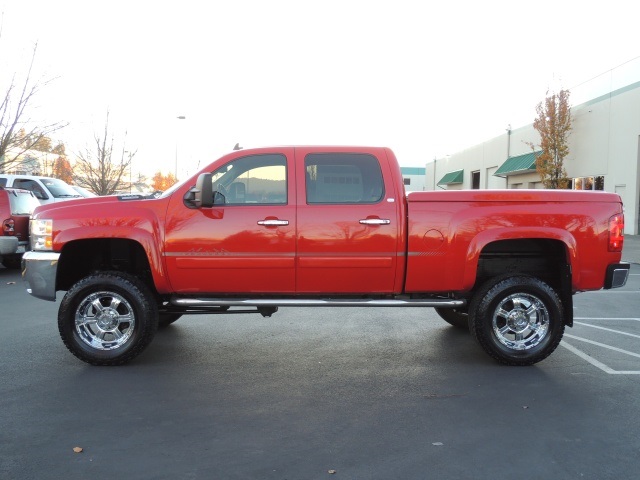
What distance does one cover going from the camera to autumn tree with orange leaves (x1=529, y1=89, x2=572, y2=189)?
30.4 m

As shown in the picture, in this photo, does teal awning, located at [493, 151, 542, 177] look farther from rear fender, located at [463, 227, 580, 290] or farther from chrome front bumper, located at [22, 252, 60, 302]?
chrome front bumper, located at [22, 252, 60, 302]

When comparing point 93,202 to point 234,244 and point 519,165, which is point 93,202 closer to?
point 234,244

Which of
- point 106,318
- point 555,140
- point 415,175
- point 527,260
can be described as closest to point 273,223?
point 106,318

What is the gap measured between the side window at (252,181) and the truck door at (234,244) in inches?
0.5

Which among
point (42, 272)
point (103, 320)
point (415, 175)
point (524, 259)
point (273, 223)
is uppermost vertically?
point (415, 175)

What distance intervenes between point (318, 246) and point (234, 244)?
80 cm

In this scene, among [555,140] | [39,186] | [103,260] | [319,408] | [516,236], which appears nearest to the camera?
[319,408]

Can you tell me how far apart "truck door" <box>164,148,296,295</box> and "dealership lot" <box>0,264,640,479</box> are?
2.64 feet

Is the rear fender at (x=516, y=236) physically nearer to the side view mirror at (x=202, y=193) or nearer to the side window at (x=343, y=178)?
the side window at (x=343, y=178)

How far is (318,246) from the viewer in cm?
552

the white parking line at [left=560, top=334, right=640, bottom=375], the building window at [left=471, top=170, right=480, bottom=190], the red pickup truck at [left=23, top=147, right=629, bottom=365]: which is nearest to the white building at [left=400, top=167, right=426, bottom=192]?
the building window at [left=471, top=170, right=480, bottom=190]

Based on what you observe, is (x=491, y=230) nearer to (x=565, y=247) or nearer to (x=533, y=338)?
(x=565, y=247)

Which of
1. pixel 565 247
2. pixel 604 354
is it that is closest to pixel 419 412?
pixel 565 247

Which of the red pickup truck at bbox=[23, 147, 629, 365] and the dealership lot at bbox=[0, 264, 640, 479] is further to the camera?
the red pickup truck at bbox=[23, 147, 629, 365]
